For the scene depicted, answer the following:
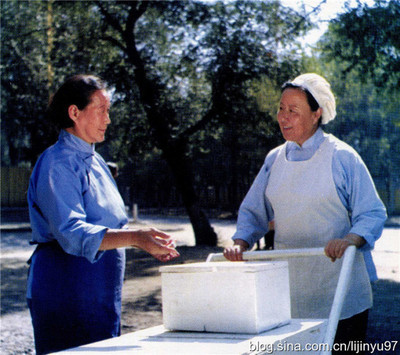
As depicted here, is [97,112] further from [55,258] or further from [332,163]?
[332,163]

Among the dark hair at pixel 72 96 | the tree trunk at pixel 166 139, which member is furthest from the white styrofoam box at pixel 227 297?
the tree trunk at pixel 166 139

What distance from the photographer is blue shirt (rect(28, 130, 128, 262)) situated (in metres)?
2.02

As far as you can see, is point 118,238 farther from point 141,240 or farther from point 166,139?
point 166,139

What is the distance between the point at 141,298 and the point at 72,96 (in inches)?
246

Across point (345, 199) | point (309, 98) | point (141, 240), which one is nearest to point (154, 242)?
point (141, 240)

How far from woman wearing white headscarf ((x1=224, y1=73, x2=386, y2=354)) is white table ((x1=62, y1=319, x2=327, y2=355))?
0.57m

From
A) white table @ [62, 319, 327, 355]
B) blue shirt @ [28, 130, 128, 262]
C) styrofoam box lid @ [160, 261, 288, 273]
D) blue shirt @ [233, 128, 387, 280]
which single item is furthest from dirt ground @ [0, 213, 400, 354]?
blue shirt @ [28, 130, 128, 262]

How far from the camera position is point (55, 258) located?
2148 millimetres

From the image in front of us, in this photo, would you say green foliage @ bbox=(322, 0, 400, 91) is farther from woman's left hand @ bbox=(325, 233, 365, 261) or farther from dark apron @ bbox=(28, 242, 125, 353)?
dark apron @ bbox=(28, 242, 125, 353)

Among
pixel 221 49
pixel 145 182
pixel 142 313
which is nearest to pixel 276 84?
pixel 221 49

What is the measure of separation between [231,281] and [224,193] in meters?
28.6

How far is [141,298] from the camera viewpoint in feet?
26.9

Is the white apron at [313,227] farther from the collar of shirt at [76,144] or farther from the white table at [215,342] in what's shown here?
the collar of shirt at [76,144]

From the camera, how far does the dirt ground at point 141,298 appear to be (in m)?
6.00
